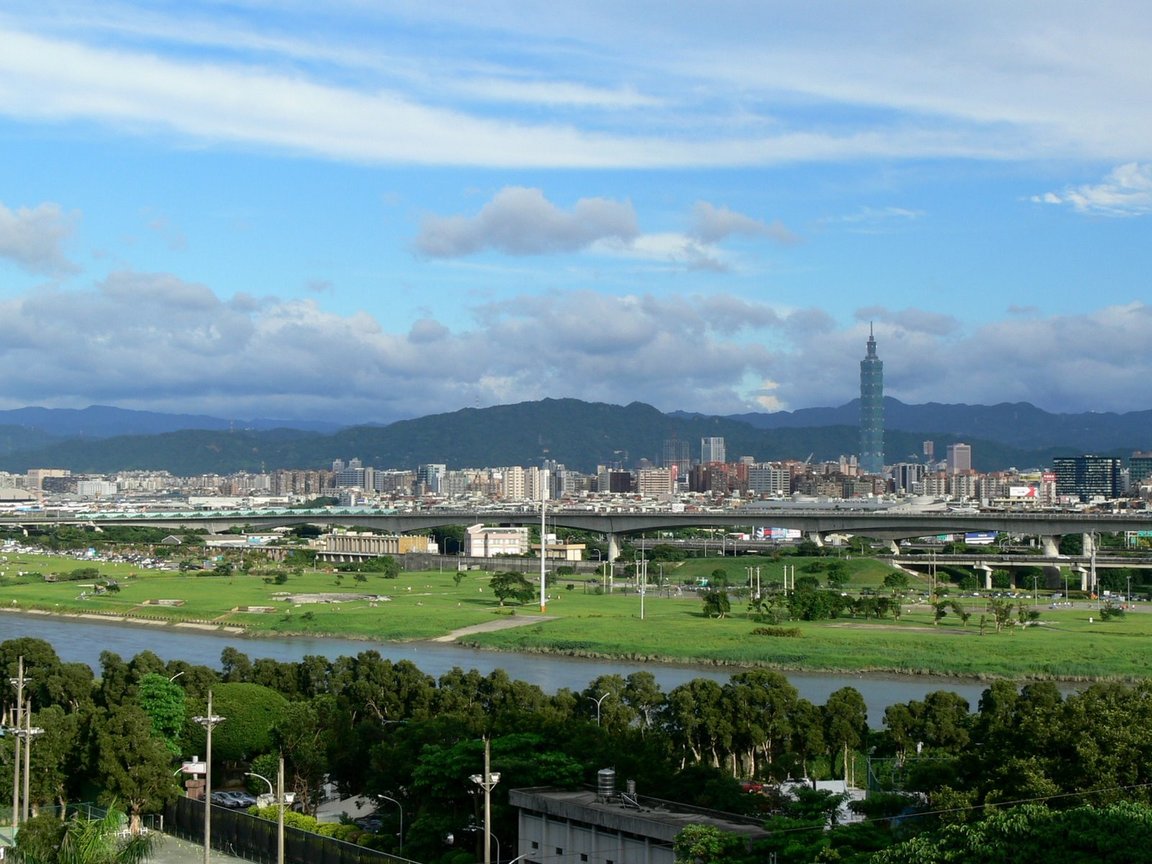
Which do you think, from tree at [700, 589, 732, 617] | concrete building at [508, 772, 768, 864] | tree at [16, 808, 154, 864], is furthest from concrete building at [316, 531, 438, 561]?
concrete building at [508, 772, 768, 864]

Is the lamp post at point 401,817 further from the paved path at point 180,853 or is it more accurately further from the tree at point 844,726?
the tree at point 844,726

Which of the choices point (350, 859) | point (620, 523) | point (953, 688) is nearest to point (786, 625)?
point (953, 688)

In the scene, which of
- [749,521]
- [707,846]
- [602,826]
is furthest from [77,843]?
[749,521]

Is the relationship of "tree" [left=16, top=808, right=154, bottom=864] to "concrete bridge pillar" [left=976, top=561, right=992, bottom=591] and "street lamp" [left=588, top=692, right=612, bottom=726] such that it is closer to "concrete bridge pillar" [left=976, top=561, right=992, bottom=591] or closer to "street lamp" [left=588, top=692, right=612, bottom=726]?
"street lamp" [left=588, top=692, right=612, bottom=726]

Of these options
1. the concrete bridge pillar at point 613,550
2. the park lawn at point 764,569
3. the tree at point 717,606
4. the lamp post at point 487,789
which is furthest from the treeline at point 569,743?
the concrete bridge pillar at point 613,550

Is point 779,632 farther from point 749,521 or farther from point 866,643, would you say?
point 749,521
